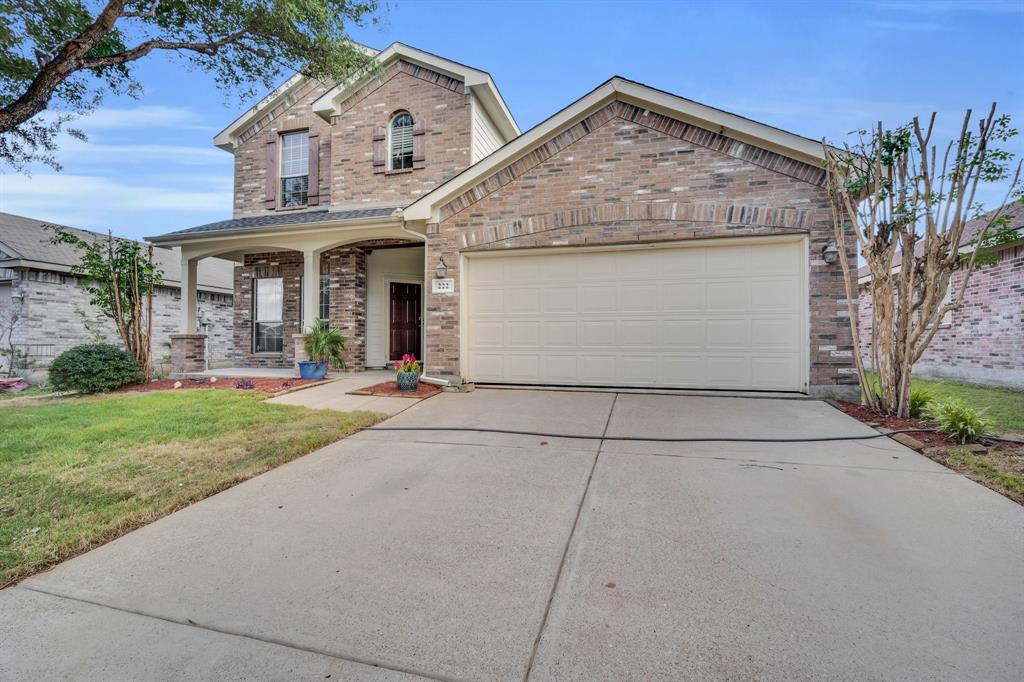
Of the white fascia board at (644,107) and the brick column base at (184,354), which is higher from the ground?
the white fascia board at (644,107)

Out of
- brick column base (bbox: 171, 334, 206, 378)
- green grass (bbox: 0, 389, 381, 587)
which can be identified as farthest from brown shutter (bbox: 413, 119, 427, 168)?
green grass (bbox: 0, 389, 381, 587)

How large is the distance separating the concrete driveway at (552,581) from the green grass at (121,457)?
0.27 m

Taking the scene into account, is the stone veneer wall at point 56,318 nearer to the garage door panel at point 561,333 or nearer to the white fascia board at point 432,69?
the white fascia board at point 432,69

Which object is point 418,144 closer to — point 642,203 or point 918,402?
point 642,203

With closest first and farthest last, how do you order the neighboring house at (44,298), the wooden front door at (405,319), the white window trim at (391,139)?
1. the white window trim at (391,139)
2. the wooden front door at (405,319)
3. the neighboring house at (44,298)

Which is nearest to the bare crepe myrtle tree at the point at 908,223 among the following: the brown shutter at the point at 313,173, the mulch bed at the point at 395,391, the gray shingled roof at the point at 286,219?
the mulch bed at the point at 395,391

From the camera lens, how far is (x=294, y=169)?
11.9 m

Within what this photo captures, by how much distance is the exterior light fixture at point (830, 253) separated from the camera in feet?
21.1

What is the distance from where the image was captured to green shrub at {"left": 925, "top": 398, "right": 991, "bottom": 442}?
4539 mm

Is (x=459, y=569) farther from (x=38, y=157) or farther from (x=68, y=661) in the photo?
(x=38, y=157)

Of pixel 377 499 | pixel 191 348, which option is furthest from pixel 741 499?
pixel 191 348

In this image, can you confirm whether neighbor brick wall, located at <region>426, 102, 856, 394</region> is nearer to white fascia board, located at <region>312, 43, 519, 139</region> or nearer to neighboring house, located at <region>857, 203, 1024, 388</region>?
neighboring house, located at <region>857, 203, 1024, 388</region>

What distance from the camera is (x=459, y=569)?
231 centimetres

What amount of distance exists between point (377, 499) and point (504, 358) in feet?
15.9
